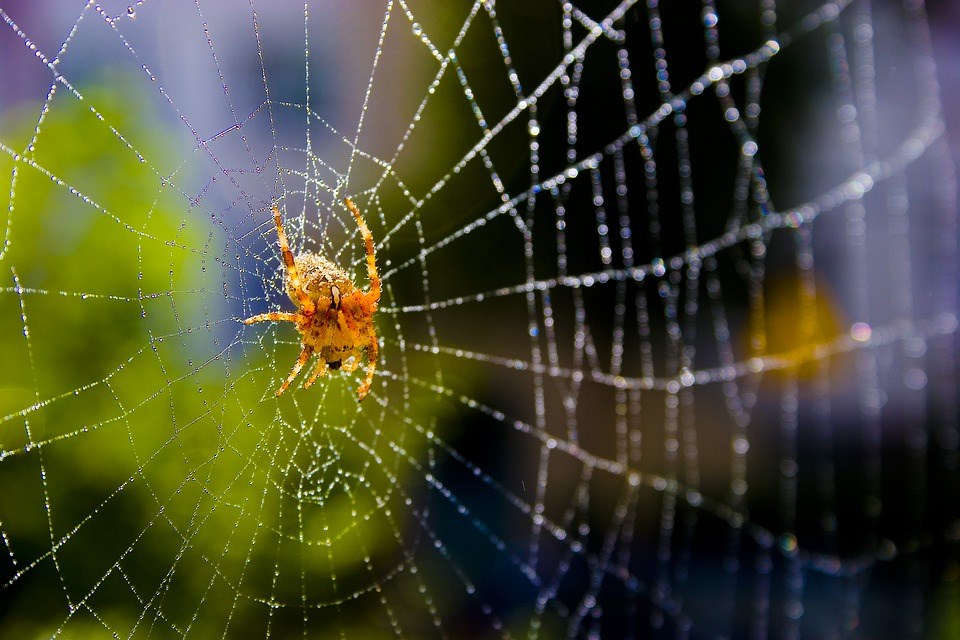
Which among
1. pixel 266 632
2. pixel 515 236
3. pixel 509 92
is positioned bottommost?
pixel 266 632

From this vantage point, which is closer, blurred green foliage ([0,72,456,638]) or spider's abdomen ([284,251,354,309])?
spider's abdomen ([284,251,354,309])

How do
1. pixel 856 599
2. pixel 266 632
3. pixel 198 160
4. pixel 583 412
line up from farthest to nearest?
pixel 583 412
pixel 856 599
pixel 198 160
pixel 266 632

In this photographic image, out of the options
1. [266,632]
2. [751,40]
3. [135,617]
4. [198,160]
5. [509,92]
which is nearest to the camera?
[135,617]

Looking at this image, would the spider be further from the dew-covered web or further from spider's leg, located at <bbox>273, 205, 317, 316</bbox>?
the dew-covered web

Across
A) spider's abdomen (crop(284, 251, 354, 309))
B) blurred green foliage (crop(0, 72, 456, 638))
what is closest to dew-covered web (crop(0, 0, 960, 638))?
blurred green foliage (crop(0, 72, 456, 638))

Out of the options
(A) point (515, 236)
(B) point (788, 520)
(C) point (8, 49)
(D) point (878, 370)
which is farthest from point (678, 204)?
(C) point (8, 49)

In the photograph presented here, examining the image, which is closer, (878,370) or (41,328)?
(41,328)

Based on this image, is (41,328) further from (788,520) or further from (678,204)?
(788,520)
